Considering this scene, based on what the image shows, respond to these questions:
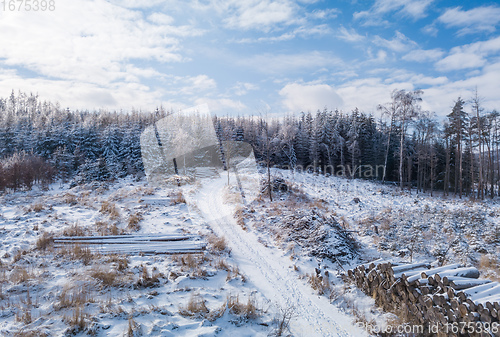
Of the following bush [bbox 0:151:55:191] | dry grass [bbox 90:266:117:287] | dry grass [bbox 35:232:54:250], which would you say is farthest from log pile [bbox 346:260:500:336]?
bush [bbox 0:151:55:191]

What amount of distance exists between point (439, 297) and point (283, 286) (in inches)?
149

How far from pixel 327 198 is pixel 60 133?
1968 inches

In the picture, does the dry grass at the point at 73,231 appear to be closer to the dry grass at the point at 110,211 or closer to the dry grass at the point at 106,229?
the dry grass at the point at 106,229

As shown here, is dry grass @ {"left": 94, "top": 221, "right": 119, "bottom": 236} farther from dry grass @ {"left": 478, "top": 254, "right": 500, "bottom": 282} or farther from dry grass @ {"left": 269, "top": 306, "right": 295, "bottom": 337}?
dry grass @ {"left": 478, "top": 254, "right": 500, "bottom": 282}

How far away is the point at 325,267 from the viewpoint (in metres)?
8.28

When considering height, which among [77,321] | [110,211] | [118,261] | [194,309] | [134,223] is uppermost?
[110,211]

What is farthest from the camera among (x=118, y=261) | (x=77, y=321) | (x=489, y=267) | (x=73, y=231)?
(x=73, y=231)

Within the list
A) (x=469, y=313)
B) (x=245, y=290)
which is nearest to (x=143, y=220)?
(x=245, y=290)

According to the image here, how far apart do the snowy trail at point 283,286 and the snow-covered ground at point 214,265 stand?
34mm

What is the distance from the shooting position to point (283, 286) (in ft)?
23.6

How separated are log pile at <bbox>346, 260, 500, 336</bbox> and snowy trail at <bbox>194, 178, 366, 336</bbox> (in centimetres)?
118

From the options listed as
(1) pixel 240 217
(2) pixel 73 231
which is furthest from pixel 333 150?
(2) pixel 73 231

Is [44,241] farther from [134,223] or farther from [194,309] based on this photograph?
[194,309]

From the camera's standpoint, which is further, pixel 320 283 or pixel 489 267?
pixel 489 267
